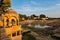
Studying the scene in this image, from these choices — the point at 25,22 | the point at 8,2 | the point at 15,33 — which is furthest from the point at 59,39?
the point at 25,22

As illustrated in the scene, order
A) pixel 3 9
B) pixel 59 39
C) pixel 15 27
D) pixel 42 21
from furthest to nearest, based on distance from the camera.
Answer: pixel 42 21 < pixel 59 39 < pixel 3 9 < pixel 15 27

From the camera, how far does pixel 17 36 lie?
1942 cm

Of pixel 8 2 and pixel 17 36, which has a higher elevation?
pixel 8 2

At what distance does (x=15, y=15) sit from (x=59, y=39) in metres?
15.1

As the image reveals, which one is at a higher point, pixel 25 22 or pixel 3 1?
pixel 3 1

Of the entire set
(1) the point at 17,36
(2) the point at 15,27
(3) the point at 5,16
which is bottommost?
(1) the point at 17,36

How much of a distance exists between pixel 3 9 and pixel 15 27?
8.54 meters

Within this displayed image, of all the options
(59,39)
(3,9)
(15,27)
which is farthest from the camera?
(59,39)

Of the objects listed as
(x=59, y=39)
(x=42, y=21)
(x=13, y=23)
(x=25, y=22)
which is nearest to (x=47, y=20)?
(x=42, y=21)

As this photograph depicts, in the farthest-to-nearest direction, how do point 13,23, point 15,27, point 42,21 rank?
1. point 42,21
2. point 13,23
3. point 15,27

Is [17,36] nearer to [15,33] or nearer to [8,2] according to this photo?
[15,33]

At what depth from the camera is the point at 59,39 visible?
3175 cm

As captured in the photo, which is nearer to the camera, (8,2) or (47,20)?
(8,2)

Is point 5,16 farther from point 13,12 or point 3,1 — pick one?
point 3,1
